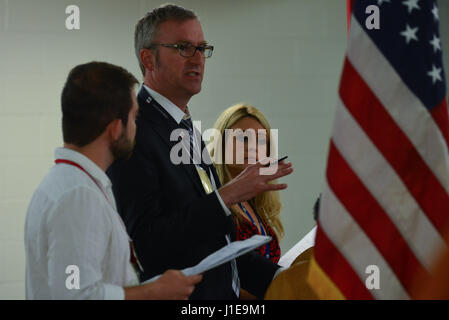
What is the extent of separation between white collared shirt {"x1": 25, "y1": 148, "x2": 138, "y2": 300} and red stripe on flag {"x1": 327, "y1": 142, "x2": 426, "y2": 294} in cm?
51

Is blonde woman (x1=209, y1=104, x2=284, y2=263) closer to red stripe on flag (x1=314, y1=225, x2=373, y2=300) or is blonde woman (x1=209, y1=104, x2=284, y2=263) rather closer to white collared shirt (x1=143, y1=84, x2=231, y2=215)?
white collared shirt (x1=143, y1=84, x2=231, y2=215)

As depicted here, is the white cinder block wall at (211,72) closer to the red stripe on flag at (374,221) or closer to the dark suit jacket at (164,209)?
the dark suit jacket at (164,209)

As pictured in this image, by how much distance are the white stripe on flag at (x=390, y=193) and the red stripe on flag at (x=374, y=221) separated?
0.04 feet

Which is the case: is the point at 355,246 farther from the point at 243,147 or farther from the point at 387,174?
the point at 243,147

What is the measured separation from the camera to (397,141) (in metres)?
1.19

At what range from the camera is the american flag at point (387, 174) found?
1168mm

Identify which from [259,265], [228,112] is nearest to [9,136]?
[228,112]

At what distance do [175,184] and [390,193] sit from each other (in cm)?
60

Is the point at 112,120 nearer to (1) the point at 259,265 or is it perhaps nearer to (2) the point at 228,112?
(1) the point at 259,265

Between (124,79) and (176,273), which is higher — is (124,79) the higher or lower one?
the higher one

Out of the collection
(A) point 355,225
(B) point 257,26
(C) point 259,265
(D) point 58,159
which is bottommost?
(C) point 259,265

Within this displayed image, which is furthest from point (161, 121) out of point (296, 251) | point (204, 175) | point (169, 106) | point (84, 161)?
point (296, 251)

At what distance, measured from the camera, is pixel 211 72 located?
348 cm

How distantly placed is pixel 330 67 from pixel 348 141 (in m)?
2.55
